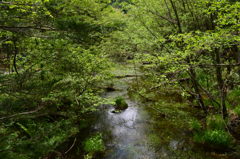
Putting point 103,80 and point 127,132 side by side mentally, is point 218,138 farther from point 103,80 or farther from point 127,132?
point 103,80

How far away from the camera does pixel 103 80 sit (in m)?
6.72

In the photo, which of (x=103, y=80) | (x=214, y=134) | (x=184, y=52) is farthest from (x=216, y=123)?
(x=103, y=80)

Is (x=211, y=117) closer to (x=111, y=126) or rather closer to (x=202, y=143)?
(x=202, y=143)

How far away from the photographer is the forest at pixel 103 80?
359 centimetres

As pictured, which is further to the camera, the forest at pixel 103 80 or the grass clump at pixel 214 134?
the grass clump at pixel 214 134

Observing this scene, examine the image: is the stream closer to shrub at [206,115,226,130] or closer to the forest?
the forest

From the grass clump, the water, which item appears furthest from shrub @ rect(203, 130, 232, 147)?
the water

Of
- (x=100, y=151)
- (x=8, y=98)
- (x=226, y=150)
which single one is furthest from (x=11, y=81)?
(x=226, y=150)

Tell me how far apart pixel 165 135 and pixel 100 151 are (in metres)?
2.56

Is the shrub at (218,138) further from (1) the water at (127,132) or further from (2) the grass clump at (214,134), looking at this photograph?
(1) the water at (127,132)

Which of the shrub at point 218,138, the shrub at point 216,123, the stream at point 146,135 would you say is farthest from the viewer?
the shrub at point 216,123

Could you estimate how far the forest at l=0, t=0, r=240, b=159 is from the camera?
11.8 feet

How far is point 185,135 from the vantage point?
19.6 ft

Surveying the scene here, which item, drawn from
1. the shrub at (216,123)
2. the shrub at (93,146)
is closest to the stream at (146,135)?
the shrub at (93,146)
